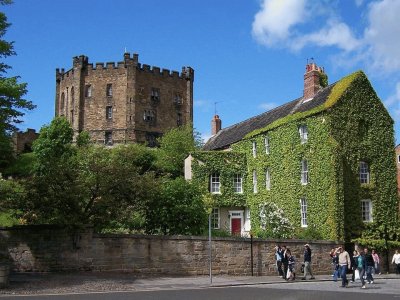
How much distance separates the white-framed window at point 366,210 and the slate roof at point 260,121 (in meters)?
7.35

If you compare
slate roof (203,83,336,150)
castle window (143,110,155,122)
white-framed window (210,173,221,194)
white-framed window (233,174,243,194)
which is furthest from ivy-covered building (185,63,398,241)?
castle window (143,110,155,122)

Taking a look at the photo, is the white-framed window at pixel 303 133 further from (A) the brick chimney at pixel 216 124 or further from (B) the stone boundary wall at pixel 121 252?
(A) the brick chimney at pixel 216 124

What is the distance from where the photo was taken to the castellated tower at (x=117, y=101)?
76.9 m

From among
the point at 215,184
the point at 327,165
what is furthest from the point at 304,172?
the point at 215,184

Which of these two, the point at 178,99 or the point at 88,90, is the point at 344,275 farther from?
→ the point at 178,99

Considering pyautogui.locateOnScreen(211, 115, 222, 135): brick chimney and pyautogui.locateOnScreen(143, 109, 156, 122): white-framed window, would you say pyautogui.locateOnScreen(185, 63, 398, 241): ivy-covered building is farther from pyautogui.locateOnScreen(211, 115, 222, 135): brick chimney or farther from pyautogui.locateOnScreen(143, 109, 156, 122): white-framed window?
pyautogui.locateOnScreen(143, 109, 156, 122): white-framed window

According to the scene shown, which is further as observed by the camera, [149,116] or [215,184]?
[149,116]

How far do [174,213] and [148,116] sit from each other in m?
49.9

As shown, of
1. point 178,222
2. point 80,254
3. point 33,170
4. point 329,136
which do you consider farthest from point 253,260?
point 33,170

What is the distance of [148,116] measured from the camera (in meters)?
79.0

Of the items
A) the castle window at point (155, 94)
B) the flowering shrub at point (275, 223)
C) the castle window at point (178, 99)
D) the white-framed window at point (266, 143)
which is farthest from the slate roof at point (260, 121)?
the castle window at point (178, 99)

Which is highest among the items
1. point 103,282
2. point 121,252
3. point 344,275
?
point 121,252

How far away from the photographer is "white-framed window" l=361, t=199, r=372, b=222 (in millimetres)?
36000

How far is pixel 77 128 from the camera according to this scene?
3049 inches
